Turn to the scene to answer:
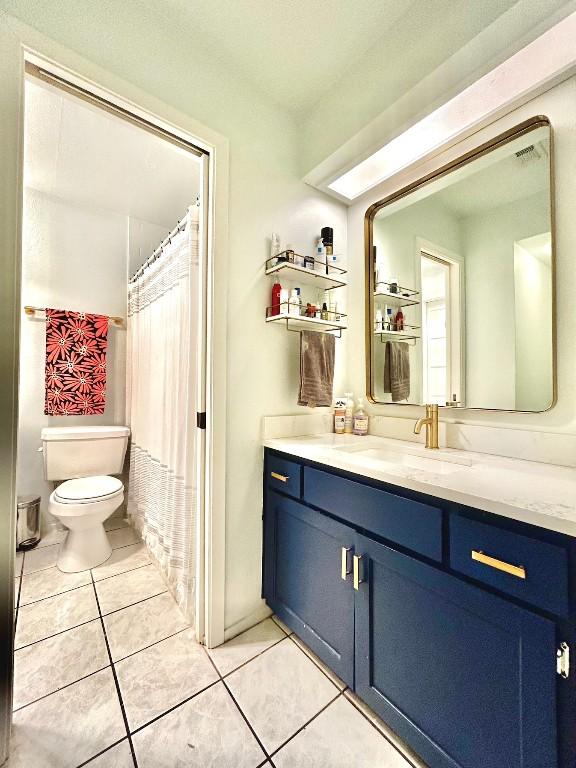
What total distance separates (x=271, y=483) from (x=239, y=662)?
0.70 m

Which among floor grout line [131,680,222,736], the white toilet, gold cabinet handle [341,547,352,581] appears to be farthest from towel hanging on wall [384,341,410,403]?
the white toilet

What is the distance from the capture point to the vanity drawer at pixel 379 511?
35.2 inches

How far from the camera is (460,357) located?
1435mm

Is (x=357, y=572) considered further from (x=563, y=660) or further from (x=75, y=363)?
(x=75, y=363)

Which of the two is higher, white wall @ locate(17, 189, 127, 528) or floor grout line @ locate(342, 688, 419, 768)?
white wall @ locate(17, 189, 127, 528)

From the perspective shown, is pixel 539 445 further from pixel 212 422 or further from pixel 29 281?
pixel 29 281

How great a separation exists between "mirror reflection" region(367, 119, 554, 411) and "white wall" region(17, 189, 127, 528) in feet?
6.71

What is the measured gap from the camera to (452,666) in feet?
2.78

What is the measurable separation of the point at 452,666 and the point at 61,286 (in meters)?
3.02

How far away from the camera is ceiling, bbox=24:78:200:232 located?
64.1 inches

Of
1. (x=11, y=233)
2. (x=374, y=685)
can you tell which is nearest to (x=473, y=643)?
(x=374, y=685)

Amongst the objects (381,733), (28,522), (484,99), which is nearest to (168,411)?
(28,522)

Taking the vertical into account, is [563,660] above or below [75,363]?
below

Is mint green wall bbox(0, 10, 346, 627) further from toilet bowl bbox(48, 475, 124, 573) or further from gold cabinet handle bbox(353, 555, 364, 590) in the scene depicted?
toilet bowl bbox(48, 475, 124, 573)
